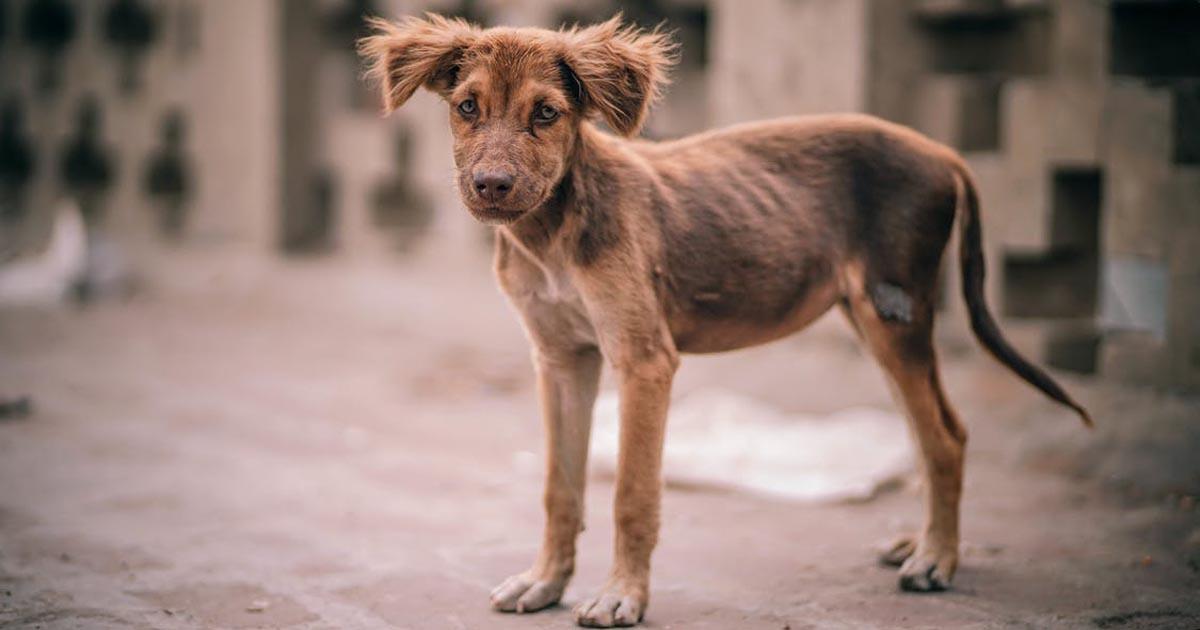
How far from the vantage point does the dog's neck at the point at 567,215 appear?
362cm

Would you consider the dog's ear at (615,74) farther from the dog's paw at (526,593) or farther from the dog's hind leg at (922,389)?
the dog's paw at (526,593)

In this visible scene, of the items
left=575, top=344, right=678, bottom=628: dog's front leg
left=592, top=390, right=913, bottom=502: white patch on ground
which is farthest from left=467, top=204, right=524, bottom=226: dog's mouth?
left=592, top=390, right=913, bottom=502: white patch on ground

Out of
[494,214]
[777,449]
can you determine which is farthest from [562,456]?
[777,449]

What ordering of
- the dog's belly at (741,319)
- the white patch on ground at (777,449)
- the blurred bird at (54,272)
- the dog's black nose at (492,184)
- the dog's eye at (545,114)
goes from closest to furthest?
the dog's black nose at (492,184) → the dog's eye at (545,114) → the dog's belly at (741,319) → the white patch on ground at (777,449) → the blurred bird at (54,272)

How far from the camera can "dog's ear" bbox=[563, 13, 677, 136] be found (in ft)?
11.5

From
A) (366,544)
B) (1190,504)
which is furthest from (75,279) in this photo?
(1190,504)

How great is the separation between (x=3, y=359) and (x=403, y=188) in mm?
2838

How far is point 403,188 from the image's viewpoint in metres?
9.42

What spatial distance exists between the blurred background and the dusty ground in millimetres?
18

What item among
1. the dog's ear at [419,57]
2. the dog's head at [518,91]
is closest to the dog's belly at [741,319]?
the dog's head at [518,91]

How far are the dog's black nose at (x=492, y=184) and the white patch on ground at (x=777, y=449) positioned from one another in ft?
7.17

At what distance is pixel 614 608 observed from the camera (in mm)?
3539

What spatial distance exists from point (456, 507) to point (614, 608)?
1.50 meters

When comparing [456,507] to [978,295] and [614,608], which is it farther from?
[978,295]
